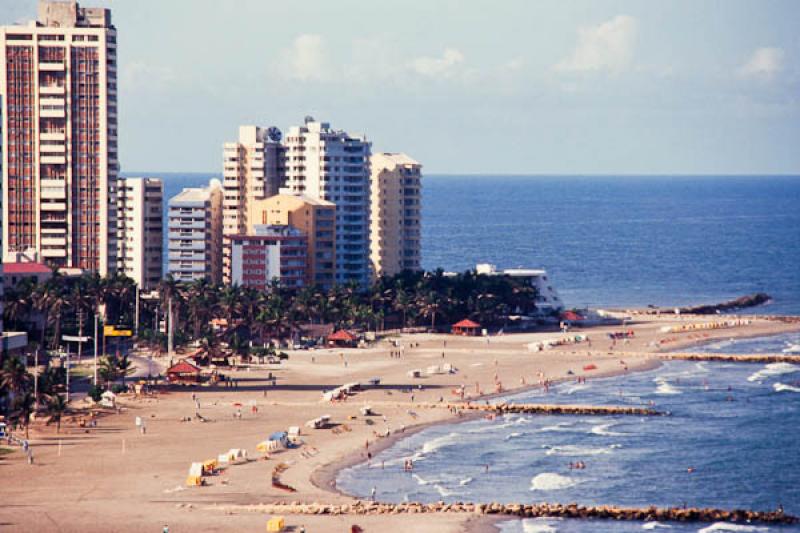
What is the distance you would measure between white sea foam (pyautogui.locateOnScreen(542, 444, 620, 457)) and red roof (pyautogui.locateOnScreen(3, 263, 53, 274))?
7745 centimetres

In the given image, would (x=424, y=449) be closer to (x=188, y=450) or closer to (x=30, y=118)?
(x=188, y=450)

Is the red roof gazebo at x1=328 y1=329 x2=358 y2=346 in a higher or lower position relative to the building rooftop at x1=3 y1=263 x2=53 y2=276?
lower

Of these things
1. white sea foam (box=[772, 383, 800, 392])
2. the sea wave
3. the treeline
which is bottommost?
the sea wave

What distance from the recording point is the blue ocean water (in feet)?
352

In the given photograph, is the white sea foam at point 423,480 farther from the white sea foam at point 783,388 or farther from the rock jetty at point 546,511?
the white sea foam at point 783,388

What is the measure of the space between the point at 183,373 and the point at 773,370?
64.8m

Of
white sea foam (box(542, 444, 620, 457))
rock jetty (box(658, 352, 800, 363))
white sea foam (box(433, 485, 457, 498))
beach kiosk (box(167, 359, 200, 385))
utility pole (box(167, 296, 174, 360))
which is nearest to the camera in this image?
white sea foam (box(433, 485, 457, 498))

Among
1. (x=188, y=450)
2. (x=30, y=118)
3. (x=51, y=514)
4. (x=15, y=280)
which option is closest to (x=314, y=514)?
(x=51, y=514)

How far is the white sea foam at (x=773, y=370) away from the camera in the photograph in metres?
165

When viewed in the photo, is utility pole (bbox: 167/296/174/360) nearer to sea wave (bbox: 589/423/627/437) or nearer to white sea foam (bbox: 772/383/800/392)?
sea wave (bbox: 589/423/627/437)

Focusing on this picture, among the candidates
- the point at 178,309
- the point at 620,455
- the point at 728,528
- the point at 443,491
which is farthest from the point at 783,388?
the point at 178,309

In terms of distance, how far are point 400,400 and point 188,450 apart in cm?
3252

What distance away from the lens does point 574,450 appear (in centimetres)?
12375

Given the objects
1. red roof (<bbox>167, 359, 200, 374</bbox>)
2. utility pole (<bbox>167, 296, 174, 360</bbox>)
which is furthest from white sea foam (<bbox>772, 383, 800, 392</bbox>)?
utility pole (<bbox>167, 296, 174, 360</bbox>)
